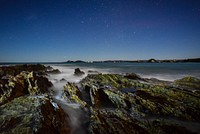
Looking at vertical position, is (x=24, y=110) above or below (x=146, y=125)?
above

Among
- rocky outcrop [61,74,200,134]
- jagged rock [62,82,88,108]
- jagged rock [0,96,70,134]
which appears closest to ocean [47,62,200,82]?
jagged rock [62,82,88,108]

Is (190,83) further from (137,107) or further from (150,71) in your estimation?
(150,71)

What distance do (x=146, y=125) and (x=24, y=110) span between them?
5378mm

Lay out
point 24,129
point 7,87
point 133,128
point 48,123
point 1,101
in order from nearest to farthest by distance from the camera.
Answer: point 24,129 → point 48,123 → point 133,128 → point 1,101 → point 7,87

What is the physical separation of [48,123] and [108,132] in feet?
7.64

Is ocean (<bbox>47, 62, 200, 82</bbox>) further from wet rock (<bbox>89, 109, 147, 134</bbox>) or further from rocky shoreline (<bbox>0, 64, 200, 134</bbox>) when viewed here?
wet rock (<bbox>89, 109, 147, 134</bbox>)

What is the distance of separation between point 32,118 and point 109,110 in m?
4.19

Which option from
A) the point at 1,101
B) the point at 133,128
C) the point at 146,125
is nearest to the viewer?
the point at 133,128

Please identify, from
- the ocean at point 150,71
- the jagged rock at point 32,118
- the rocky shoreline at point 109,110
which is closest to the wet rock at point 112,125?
the rocky shoreline at point 109,110

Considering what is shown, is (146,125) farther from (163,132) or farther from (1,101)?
(1,101)

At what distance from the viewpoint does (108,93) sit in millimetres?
9430

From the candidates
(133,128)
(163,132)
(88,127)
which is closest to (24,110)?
(88,127)

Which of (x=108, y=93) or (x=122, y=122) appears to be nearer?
(x=122, y=122)

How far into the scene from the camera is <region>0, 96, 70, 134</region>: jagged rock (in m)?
4.72
